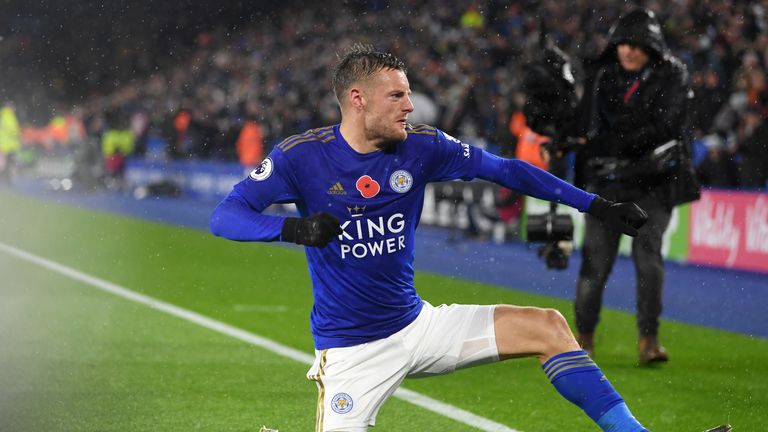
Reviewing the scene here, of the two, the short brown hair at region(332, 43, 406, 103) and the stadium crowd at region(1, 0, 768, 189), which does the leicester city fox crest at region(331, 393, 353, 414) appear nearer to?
the short brown hair at region(332, 43, 406, 103)

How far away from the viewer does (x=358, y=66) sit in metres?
4.41

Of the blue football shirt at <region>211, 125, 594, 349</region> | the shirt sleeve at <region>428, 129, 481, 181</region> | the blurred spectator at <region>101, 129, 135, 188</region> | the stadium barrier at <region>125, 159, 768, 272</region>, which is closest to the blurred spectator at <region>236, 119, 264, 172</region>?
the stadium barrier at <region>125, 159, 768, 272</region>

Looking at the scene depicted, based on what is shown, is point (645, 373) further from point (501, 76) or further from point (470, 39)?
point (470, 39)

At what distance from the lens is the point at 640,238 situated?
7512mm

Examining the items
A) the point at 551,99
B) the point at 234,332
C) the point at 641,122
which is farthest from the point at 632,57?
the point at 234,332

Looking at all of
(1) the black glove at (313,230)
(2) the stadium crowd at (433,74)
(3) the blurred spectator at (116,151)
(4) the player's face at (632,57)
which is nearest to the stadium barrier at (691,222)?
(2) the stadium crowd at (433,74)

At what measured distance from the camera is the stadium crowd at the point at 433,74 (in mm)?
14664

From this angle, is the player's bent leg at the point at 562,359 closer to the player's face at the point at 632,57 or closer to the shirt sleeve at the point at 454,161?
the shirt sleeve at the point at 454,161

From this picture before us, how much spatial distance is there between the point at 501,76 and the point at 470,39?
6.99ft

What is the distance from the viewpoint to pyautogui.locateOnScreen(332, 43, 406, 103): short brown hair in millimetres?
4391

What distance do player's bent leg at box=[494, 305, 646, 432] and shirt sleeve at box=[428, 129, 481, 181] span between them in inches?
21.5

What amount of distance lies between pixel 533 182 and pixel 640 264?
10.6 feet

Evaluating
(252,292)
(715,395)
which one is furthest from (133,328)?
(715,395)

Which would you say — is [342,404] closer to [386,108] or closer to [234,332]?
[386,108]
